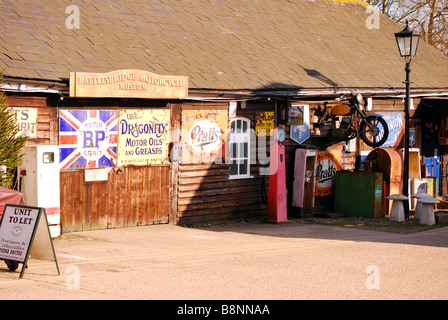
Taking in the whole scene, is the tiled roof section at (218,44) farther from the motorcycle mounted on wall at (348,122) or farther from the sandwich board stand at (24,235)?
the sandwich board stand at (24,235)

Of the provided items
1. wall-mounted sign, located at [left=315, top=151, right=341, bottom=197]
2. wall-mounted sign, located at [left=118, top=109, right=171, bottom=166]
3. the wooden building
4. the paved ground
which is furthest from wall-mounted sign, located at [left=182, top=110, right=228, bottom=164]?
wall-mounted sign, located at [left=315, top=151, right=341, bottom=197]

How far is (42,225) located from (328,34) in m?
14.1

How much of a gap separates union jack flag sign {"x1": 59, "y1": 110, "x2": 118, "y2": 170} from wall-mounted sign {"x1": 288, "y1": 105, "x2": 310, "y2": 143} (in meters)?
5.13

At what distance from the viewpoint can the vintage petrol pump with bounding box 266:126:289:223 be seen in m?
15.2

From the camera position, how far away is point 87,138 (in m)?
13.1

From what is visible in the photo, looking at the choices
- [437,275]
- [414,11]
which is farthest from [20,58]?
[414,11]

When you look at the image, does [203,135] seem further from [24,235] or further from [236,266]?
[24,235]

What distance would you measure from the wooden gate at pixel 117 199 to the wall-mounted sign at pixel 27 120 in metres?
1.06

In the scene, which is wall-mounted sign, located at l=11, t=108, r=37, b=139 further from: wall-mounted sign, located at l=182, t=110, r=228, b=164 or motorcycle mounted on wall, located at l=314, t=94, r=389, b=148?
motorcycle mounted on wall, located at l=314, t=94, r=389, b=148

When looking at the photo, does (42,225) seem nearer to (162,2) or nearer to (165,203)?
(165,203)

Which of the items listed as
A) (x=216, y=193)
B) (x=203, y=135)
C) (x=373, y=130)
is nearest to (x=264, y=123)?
(x=203, y=135)

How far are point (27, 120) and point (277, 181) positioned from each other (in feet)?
19.7

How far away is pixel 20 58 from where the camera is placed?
40.3ft

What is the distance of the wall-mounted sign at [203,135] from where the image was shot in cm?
1462
